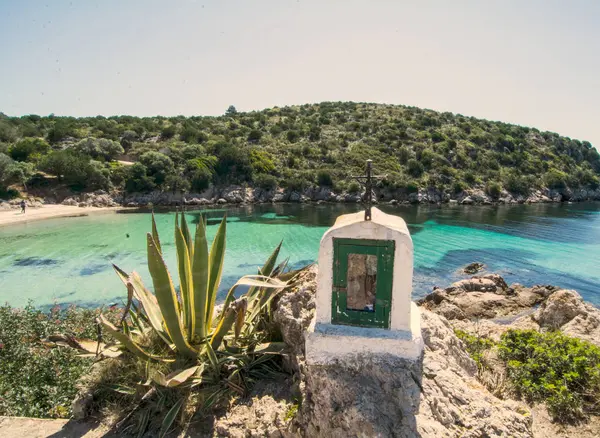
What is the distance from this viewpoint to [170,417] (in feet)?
11.6

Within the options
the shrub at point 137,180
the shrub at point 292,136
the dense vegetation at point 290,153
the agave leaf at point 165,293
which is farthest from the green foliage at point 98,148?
the agave leaf at point 165,293

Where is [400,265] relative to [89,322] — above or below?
above

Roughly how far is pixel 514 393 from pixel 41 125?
64.0 meters

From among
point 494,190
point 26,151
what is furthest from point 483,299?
point 26,151

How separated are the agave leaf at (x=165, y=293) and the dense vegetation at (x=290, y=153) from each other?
3882cm

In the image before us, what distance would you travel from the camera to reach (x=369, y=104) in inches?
3221

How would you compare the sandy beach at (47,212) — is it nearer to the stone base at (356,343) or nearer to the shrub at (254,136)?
the shrub at (254,136)

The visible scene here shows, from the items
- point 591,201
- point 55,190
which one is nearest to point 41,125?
point 55,190

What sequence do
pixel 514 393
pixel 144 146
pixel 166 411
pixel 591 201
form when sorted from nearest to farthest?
pixel 166 411 < pixel 514 393 < pixel 144 146 < pixel 591 201

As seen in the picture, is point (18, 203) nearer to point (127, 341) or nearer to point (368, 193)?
point (127, 341)

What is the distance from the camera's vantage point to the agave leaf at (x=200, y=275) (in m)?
4.02

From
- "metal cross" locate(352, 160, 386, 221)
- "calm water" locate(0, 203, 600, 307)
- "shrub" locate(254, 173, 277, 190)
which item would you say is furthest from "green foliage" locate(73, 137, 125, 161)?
"metal cross" locate(352, 160, 386, 221)

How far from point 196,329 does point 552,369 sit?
15.3 feet

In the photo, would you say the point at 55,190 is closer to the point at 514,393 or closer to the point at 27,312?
the point at 27,312
